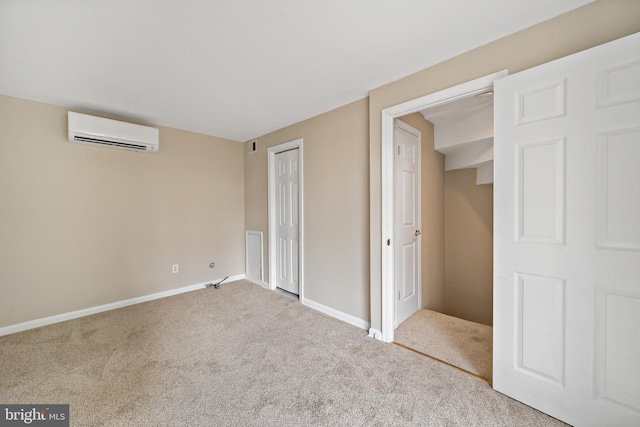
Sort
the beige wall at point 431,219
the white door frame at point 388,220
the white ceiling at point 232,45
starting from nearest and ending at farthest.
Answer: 1. the white ceiling at point 232,45
2. the white door frame at point 388,220
3. the beige wall at point 431,219

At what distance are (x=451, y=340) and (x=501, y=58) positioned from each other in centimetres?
230

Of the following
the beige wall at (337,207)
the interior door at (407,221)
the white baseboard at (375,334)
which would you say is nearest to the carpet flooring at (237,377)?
the white baseboard at (375,334)

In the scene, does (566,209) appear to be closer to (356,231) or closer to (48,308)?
(356,231)

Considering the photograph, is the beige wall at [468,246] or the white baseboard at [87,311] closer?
the white baseboard at [87,311]

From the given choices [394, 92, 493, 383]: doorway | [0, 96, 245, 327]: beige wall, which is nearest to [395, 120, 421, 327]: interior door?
[394, 92, 493, 383]: doorway

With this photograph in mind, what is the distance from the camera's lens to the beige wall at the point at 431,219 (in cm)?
297

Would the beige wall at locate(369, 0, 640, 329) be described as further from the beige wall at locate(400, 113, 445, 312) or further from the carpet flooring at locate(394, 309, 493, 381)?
the beige wall at locate(400, 113, 445, 312)

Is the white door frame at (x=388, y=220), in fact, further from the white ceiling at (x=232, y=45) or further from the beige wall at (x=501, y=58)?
the white ceiling at (x=232, y=45)

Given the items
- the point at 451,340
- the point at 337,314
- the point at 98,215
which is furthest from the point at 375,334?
the point at 98,215

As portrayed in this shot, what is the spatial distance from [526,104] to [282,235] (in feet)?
9.74

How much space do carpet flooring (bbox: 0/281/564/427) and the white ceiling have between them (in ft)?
7.69

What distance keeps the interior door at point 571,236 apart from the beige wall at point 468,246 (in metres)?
2.14

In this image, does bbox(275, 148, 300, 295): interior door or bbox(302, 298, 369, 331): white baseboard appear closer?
bbox(302, 298, 369, 331): white baseboard

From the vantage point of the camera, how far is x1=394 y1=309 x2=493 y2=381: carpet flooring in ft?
6.31
